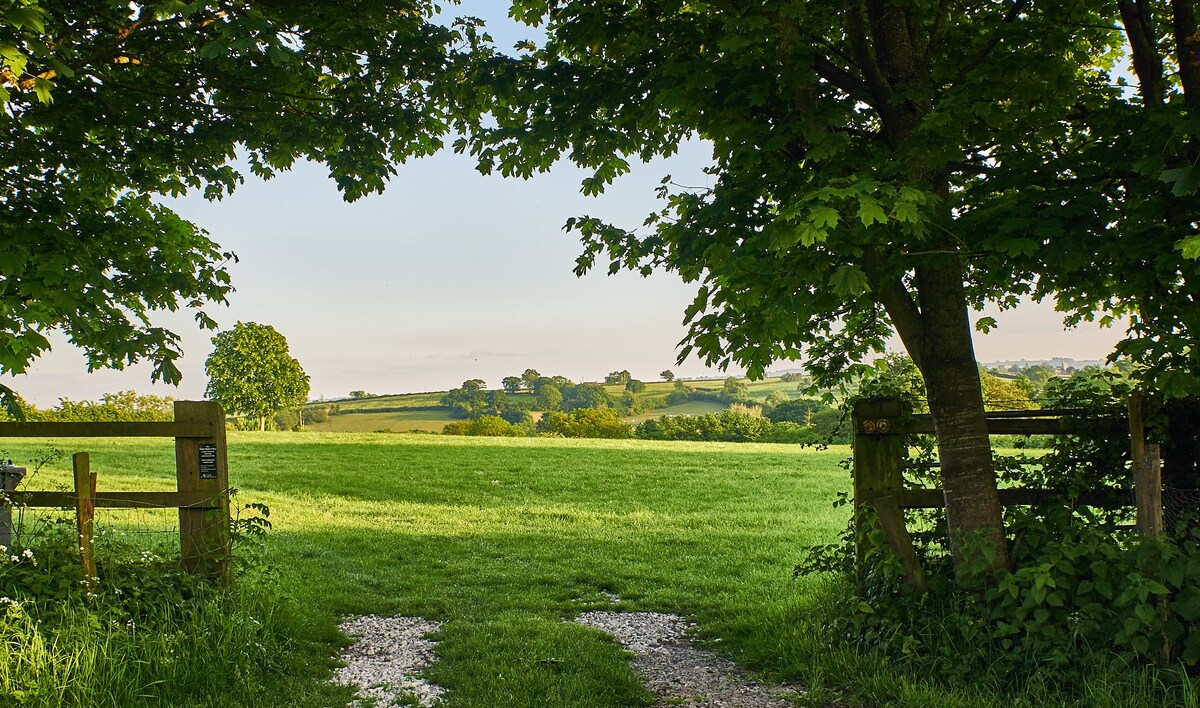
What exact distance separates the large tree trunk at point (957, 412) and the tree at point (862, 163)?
0.05 ft

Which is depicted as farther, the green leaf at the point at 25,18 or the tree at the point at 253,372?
the tree at the point at 253,372

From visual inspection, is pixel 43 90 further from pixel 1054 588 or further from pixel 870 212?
pixel 1054 588

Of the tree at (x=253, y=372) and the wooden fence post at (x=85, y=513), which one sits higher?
the tree at (x=253, y=372)

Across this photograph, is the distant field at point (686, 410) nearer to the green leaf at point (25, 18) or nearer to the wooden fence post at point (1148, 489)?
the wooden fence post at point (1148, 489)

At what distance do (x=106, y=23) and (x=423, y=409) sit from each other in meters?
51.9

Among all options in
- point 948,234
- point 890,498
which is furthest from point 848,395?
point 948,234

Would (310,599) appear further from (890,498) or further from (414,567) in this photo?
(890,498)

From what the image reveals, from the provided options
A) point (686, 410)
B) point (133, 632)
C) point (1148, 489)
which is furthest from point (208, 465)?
A: point (686, 410)

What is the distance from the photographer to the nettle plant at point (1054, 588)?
197 inches

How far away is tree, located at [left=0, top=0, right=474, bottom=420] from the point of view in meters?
6.53

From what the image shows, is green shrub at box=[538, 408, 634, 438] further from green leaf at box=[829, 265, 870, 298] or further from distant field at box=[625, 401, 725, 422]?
green leaf at box=[829, 265, 870, 298]

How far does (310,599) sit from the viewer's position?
7.82 m

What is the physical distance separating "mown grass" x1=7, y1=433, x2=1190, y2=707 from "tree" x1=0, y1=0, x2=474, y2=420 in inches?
136

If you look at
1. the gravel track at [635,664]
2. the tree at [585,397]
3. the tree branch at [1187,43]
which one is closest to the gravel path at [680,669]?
the gravel track at [635,664]
